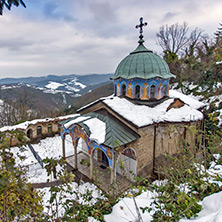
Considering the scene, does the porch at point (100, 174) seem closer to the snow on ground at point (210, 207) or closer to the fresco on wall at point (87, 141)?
the fresco on wall at point (87, 141)

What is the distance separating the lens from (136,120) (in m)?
7.55

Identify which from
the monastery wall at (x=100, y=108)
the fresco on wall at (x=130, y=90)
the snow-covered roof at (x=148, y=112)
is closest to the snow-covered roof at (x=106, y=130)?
the monastery wall at (x=100, y=108)

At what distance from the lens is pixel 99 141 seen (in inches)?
265

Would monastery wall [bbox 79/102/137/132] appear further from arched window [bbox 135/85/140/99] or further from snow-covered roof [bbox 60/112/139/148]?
arched window [bbox 135/85/140/99]

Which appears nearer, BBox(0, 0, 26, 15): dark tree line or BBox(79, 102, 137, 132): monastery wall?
BBox(0, 0, 26, 15): dark tree line

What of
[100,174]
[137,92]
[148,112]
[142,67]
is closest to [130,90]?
[137,92]

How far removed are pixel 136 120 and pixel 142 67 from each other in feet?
12.4

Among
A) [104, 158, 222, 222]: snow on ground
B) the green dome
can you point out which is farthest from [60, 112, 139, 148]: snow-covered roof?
[104, 158, 222, 222]: snow on ground

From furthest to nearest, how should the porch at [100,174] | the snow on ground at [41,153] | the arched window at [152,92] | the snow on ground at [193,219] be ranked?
1. the arched window at [152,92]
2. the snow on ground at [41,153]
3. the porch at [100,174]
4. the snow on ground at [193,219]

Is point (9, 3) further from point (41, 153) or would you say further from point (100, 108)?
point (41, 153)

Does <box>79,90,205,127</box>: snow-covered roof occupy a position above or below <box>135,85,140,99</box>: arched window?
below

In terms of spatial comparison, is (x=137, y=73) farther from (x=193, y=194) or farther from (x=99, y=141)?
(x=193, y=194)

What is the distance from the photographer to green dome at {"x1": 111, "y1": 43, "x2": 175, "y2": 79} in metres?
9.25

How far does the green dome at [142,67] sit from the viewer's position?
30.4ft
